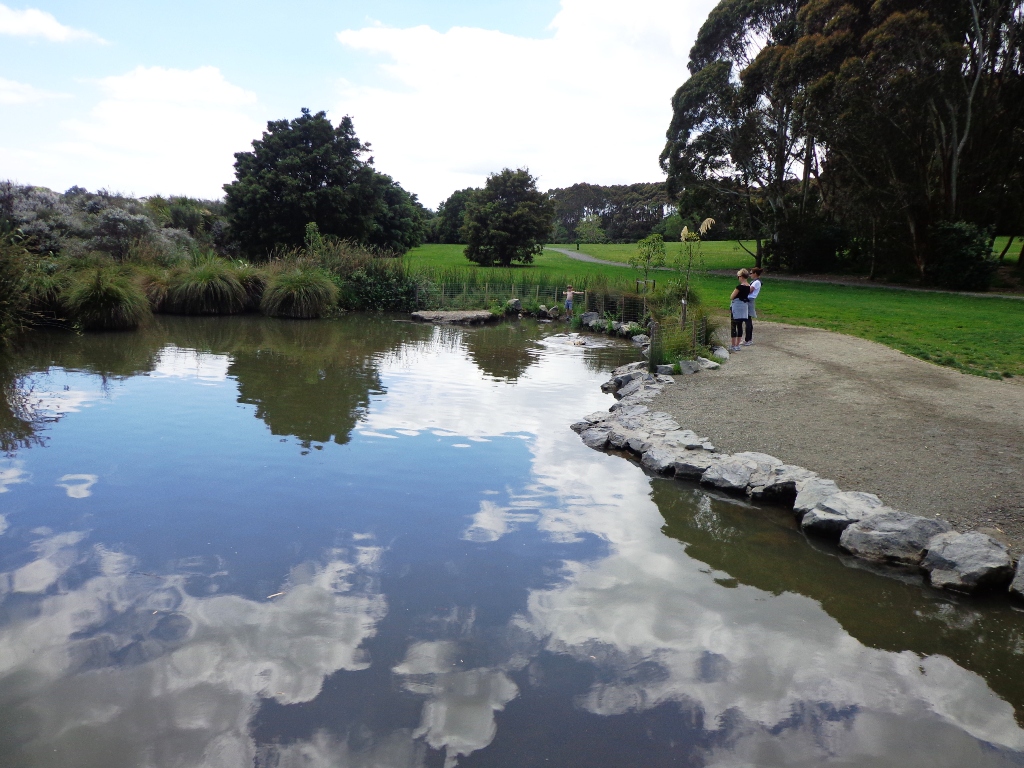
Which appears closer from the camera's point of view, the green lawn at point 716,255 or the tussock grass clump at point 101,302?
the tussock grass clump at point 101,302

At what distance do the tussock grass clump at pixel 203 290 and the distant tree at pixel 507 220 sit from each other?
67.3ft

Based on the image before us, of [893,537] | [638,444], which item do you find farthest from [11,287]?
[893,537]

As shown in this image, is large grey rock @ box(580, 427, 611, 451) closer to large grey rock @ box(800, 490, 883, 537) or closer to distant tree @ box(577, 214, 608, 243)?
large grey rock @ box(800, 490, 883, 537)

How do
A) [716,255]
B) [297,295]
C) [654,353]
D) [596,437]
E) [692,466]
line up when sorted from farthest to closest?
[716,255], [297,295], [654,353], [596,437], [692,466]

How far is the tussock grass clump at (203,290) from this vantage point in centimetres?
2058

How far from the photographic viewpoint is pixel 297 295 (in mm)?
21109

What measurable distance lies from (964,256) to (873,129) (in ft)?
19.2

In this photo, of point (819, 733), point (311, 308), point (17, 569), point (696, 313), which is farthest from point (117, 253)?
point (819, 733)

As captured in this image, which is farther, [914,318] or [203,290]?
[203,290]

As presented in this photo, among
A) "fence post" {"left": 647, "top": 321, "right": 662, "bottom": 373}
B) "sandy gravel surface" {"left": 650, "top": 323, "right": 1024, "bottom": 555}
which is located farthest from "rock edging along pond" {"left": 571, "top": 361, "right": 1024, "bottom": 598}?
"fence post" {"left": 647, "top": 321, "right": 662, "bottom": 373}

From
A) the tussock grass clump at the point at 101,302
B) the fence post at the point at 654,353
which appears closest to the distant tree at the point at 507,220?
the tussock grass clump at the point at 101,302

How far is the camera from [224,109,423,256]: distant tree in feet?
106

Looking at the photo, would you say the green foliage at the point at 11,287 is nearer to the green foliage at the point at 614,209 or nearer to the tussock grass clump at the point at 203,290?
the tussock grass clump at the point at 203,290

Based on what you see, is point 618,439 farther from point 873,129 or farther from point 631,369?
point 873,129
